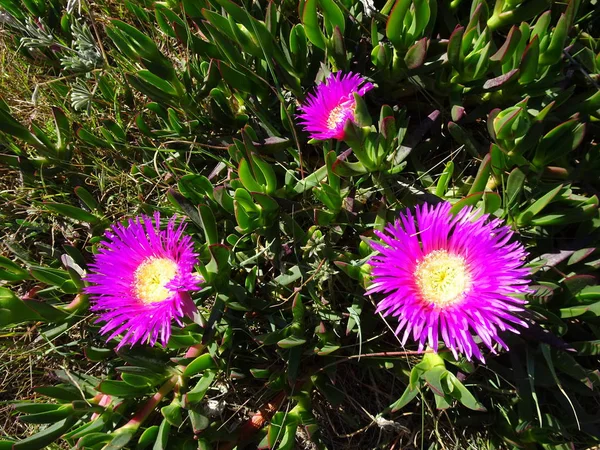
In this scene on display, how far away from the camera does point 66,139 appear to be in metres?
1.70

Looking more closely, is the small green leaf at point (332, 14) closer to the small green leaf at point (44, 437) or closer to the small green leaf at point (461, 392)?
the small green leaf at point (461, 392)

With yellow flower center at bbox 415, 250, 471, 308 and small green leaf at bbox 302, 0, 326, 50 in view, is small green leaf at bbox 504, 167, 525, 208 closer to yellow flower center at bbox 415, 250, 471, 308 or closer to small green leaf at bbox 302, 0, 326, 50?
yellow flower center at bbox 415, 250, 471, 308

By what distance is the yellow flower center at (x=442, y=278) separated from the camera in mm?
1160

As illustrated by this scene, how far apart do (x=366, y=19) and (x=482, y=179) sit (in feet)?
2.12

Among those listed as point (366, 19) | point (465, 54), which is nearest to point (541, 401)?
point (465, 54)

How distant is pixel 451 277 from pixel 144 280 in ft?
2.56

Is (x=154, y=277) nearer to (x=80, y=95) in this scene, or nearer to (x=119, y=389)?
(x=119, y=389)

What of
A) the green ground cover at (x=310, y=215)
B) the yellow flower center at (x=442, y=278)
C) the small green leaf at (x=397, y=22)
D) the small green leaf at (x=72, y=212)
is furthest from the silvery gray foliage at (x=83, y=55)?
the yellow flower center at (x=442, y=278)

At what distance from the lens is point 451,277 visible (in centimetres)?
122

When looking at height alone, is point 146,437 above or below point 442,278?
below

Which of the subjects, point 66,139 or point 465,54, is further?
point 66,139

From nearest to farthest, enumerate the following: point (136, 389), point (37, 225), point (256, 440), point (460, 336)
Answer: point (460, 336)
point (136, 389)
point (256, 440)
point (37, 225)

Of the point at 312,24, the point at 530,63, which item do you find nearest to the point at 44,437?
the point at 312,24

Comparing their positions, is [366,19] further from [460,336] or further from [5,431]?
[5,431]
